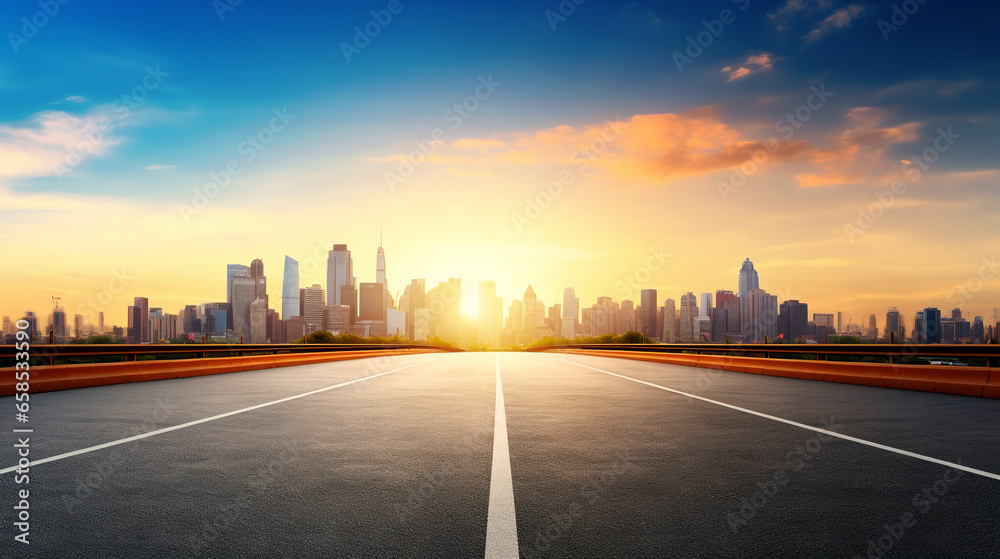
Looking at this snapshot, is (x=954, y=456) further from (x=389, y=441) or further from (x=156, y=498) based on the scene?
(x=156, y=498)

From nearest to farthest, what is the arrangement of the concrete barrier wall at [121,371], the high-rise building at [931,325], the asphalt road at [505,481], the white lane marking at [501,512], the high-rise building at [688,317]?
the white lane marking at [501,512], the asphalt road at [505,481], the concrete barrier wall at [121,371], the high-rise building at [931,325], the high-rise building at [688,317]

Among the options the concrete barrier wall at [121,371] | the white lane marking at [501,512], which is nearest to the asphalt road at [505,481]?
the white lane marking at [501,512]

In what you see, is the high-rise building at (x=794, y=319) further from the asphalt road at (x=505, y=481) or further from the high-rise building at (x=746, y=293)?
the asphalt road at (x=505, y=481)

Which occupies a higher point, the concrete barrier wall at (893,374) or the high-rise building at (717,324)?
the concrete barrier wall at (893,374)

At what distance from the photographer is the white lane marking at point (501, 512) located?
3.92 metres

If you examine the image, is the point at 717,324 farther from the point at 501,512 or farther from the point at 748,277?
the point at 501,512

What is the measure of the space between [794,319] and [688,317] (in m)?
24.6

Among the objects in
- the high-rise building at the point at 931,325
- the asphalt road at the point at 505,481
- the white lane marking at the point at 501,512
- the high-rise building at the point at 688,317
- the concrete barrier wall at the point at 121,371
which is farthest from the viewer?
the high-rise building at the point at 688,317

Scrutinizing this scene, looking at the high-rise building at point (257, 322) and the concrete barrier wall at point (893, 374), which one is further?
the high-rise building at point (257, 322)

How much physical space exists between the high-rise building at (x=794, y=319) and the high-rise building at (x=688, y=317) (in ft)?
63.8

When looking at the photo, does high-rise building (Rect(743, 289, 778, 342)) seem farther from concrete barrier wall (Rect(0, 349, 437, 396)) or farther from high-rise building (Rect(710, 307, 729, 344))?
concrete barrier wall (Rect(0, 349, 437, 396))

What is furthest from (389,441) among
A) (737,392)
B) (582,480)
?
(737,392)

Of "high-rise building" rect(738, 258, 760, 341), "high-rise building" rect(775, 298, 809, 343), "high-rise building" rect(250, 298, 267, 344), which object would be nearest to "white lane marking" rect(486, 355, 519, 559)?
"high-rise building" rect(738, 258, 760, 341)

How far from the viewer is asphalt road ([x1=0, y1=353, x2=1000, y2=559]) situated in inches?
162
